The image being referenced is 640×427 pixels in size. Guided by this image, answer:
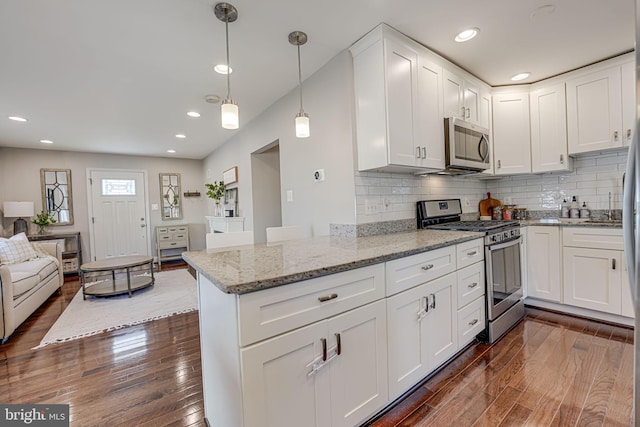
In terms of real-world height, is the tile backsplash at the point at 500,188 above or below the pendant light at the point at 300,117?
below

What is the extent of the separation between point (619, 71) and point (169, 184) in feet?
24.3

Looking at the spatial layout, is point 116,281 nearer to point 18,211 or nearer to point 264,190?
point 18,211

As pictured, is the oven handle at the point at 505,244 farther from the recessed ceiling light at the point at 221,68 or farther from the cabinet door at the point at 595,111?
the recessed ceiling light at the point at 221,68

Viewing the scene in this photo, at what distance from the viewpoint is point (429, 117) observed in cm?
237

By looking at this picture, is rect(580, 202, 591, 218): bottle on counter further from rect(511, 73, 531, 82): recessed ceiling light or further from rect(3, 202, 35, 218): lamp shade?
rect(3, 202, 35, 218): lamp shade

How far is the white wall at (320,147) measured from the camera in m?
2.35

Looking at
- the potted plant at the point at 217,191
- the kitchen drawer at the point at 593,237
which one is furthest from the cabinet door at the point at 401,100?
the potted plant at the point at 217,191

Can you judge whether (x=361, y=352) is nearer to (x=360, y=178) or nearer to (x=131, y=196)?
(x=360, y=178)

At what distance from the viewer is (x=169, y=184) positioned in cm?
643

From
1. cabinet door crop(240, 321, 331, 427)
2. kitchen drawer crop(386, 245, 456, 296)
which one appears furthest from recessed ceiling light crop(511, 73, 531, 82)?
cabinet door crop(240, 321, 331, 427)

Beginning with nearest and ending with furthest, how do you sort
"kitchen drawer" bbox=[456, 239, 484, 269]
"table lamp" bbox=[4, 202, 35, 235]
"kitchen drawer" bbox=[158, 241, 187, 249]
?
"kitchen drawer" bbox=[456, 239, 484, 269] → "table lamp" bbox=[4, 202, 35, 235] → "kitchen drawer" bbox=[158, 241, 187, 249]

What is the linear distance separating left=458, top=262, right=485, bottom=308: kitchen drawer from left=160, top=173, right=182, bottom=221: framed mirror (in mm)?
6302

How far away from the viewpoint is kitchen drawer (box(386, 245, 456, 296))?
4.93 ft

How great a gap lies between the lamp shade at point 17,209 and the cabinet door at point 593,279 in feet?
25.0
